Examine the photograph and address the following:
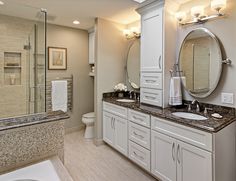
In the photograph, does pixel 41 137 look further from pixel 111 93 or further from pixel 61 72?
pixel 61 72

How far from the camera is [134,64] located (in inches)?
127

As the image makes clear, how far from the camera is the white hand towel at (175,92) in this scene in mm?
2189

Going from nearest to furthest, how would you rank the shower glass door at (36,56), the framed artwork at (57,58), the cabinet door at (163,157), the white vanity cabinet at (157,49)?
the cabinet door at (163,157)
the white vanity cabinet at (157,49)
the shower glass door at (36,56)
the framed artwork at (57,58)

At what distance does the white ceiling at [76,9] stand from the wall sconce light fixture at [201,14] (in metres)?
0.23

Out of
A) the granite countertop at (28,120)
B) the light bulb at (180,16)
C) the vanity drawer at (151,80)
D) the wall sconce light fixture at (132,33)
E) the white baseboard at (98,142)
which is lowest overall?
the white baseboard at (98,142)

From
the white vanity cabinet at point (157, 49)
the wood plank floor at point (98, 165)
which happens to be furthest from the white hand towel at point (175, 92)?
the wood plank floor at point (98, 165)

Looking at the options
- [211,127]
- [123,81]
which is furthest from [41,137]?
[123,81]

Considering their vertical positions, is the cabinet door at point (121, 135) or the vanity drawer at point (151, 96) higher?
the vanity drawer at point (151, 96)

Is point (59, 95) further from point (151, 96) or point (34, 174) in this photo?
point (34, 174)

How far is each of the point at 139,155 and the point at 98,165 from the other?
25.9 inches

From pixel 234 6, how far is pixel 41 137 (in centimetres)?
236

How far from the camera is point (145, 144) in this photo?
217 cm

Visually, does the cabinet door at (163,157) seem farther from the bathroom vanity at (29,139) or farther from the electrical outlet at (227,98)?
the bathroom vanity at (29,139)

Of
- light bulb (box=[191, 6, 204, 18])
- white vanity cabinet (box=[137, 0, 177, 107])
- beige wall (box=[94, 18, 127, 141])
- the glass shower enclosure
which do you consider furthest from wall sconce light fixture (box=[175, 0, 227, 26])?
the glass shower enclosure
